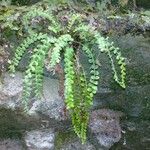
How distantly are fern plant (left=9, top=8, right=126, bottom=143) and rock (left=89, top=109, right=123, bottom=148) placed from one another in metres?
0.26

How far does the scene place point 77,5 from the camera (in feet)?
13.9

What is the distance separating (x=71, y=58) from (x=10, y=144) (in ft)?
4.00

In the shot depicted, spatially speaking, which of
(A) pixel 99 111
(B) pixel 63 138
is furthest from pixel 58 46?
(B) pixel 63 138

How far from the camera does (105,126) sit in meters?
4.00

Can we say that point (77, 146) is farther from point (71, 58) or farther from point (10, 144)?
point (71, 58)

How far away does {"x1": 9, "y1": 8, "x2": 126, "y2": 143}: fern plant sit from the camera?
3.54 metres

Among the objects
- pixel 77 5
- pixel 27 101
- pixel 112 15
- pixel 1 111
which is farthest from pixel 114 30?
pixel 1 111

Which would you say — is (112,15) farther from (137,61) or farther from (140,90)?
(140,90)

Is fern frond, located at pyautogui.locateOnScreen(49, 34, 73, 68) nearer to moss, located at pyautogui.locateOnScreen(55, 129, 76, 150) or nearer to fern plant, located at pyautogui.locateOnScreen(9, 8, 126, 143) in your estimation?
fern plant, located at pyautogui.locateOnScreen(9, 8, 126, 143)

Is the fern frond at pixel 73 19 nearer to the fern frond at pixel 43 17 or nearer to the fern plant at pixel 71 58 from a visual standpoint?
the fern plant at pixel 71 58

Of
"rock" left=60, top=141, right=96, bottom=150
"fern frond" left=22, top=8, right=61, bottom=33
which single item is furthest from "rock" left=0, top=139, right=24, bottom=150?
"fern frond" left=22, top=8, right=61, bottom=33

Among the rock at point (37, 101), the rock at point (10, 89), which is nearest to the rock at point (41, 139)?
the rock at point (37, 101)

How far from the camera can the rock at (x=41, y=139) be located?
3.98m

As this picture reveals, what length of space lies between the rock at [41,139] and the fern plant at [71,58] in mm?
439
